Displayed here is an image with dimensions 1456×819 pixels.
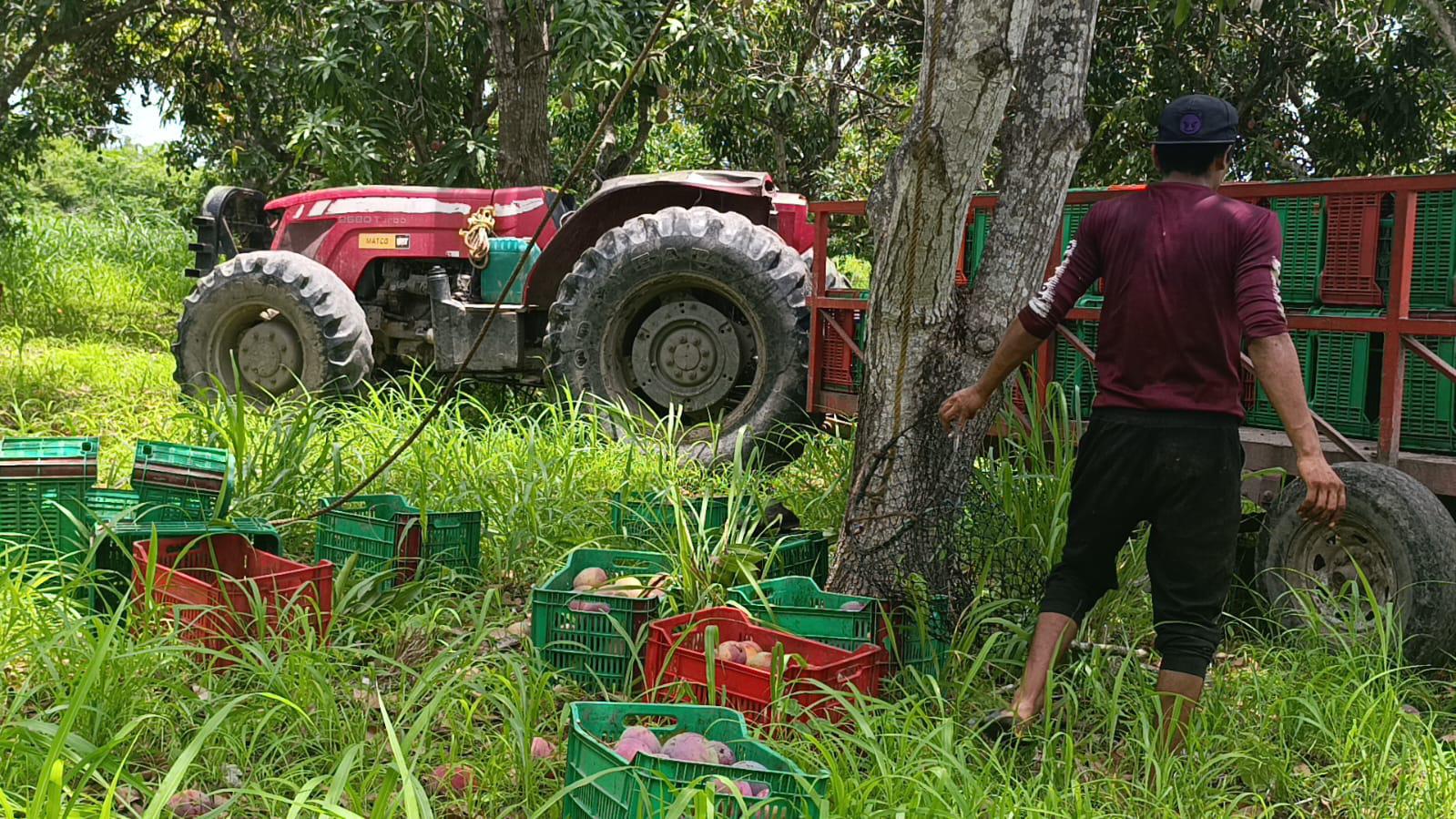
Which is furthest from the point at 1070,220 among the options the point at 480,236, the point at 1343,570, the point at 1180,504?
the point at 480,236

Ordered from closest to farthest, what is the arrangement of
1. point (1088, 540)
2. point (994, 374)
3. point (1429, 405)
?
point (1088, 540) → point (994, 374) → point (1429, 405)

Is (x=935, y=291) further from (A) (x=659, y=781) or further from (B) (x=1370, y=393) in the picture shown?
(A) (x=659, y=781)

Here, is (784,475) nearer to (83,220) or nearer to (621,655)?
(621,655)

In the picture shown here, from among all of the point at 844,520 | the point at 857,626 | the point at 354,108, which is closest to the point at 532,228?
the point at 354,108

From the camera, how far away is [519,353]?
23.3ft

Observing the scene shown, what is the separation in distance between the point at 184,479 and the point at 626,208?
11.1 ft

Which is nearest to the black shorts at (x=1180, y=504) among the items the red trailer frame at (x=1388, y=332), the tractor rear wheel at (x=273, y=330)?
the red trailer frame at (x=1388, y=332)

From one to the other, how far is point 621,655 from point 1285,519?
6.70 feet

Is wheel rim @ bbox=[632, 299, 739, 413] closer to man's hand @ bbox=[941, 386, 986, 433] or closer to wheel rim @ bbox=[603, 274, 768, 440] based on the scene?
wheel rim @ bbox=[603, 274, 768, 440]

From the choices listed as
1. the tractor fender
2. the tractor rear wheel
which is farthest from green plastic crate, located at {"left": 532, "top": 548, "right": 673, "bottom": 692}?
the tractor rear wheel

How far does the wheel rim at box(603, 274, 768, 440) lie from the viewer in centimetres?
630

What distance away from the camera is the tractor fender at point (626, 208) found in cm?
690

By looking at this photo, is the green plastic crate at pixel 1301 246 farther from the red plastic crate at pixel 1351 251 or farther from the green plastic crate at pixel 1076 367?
the green plastic crate at pixel 1076 367

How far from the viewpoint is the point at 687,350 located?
20.8ft
